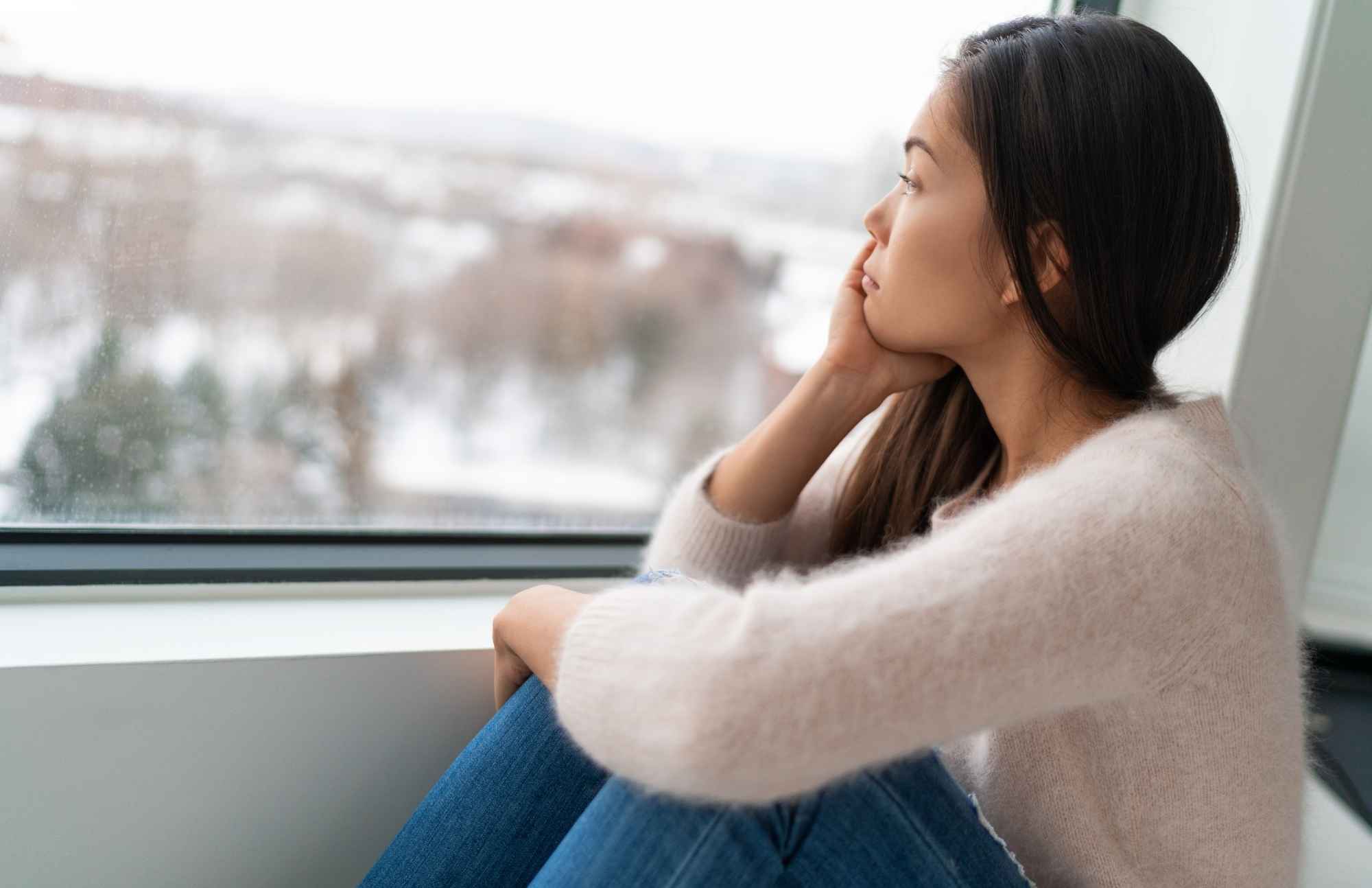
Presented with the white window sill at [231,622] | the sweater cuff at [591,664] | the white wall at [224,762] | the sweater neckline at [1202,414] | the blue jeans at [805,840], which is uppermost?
the sweater neckline at [1202,414]

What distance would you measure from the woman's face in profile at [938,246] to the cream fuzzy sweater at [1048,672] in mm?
169

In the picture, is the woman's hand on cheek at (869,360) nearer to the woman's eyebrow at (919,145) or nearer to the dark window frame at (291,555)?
the woman's eyebrow at (919,145)

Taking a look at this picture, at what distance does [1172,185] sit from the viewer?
2.78ft

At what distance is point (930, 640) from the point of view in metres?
0.64

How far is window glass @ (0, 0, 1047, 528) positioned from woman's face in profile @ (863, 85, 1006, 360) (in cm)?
7

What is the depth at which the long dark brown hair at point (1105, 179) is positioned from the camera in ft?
2.76

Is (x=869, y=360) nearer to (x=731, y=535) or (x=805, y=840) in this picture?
(x=731, y=535)

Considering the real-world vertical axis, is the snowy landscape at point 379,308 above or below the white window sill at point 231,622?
above

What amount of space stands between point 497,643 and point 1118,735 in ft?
1.77

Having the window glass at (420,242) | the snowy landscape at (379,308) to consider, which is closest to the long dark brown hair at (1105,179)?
the window glass at (420,242)

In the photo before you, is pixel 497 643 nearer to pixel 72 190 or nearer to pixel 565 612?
pixel 565 612

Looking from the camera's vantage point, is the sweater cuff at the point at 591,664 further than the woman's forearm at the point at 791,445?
No

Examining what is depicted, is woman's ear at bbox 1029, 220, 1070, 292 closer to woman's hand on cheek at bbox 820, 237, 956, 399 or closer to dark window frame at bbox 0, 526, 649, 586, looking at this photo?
woman's hand on cheek at bbox 820, 237, 956, 399

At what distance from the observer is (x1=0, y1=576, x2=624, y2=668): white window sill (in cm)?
95
